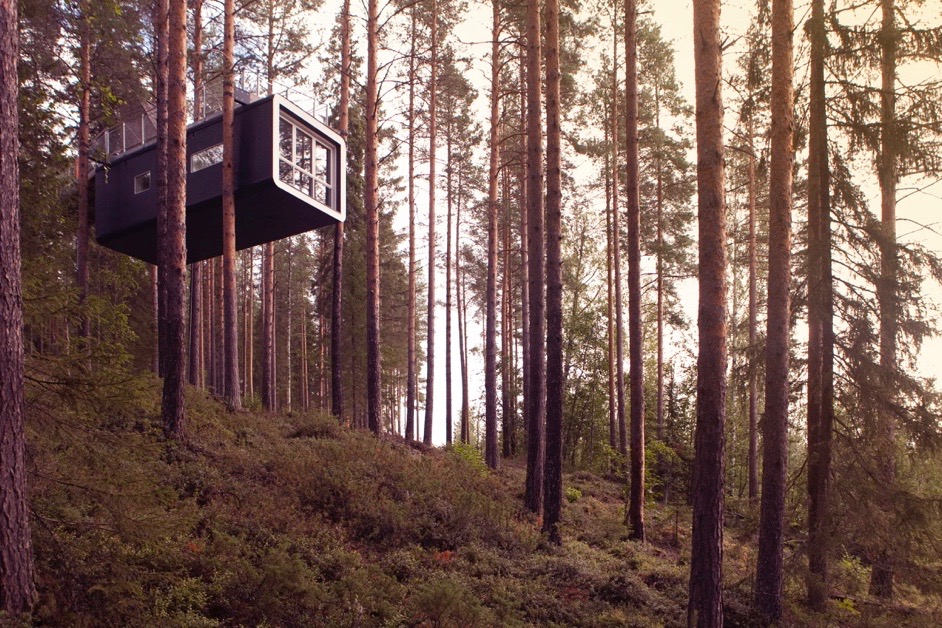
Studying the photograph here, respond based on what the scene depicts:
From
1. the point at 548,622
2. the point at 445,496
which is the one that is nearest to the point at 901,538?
the point at 548,622

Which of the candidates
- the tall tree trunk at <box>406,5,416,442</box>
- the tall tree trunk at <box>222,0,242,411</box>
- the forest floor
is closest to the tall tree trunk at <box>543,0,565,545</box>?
the forest floor

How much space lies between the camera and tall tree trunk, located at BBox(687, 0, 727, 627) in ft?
23.9

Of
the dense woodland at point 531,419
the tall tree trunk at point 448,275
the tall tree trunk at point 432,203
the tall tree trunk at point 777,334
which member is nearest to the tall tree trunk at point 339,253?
the dense woodland at point 531,419

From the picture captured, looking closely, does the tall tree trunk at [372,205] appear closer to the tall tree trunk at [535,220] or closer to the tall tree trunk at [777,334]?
the tall tree trunk at [535,220]

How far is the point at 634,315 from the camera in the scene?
13.8 m

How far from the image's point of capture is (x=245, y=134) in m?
15.8

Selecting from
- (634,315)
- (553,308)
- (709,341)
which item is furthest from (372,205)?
(709,341)

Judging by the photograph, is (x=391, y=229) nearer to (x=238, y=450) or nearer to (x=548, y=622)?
(x=238, y=450)

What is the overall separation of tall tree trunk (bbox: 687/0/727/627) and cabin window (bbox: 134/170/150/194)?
15.5 metres

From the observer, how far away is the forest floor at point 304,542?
5.35m

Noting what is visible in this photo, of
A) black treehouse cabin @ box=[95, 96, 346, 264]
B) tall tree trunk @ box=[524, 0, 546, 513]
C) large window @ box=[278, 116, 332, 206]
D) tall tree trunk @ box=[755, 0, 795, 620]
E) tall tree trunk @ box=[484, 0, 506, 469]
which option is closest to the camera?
tall tree trunk @ box=[755, 0, 795, 620]

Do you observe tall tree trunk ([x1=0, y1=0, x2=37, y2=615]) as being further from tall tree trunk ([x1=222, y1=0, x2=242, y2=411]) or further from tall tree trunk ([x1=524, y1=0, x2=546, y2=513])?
tall tree trunk ([x1=222, y1=0, x2=242, y2=411])

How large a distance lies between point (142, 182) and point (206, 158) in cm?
249

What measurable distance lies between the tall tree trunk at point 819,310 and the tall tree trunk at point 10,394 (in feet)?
31.6
